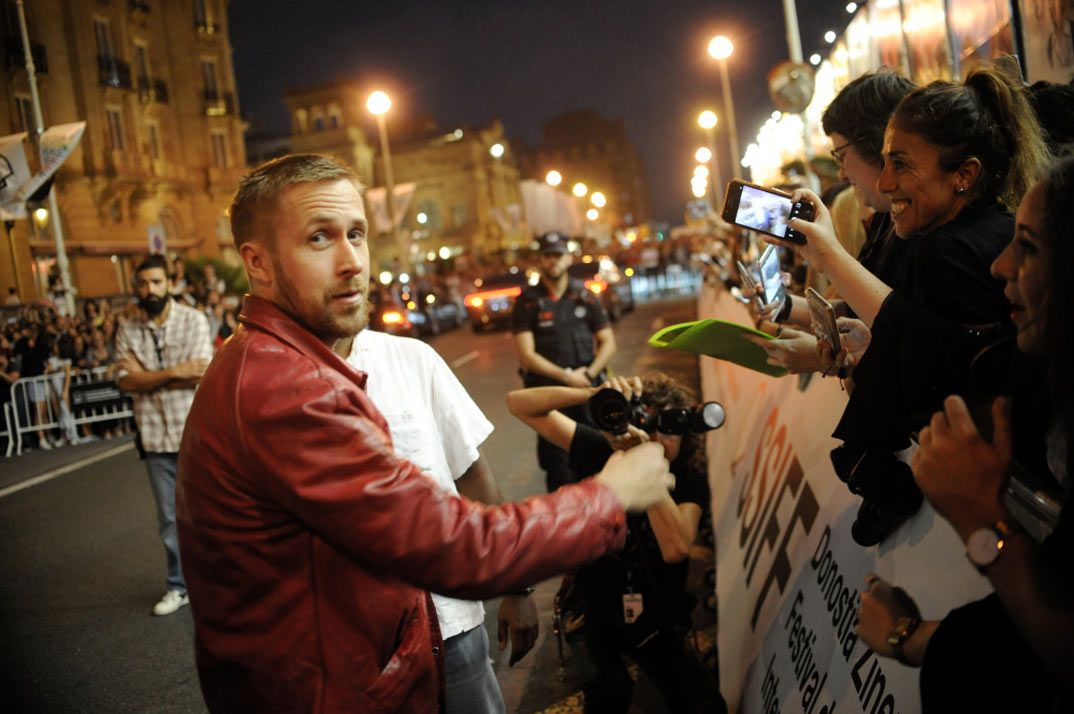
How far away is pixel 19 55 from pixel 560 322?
19.2ft

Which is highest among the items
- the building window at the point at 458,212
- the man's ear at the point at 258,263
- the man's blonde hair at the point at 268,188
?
the building window at the point at 458,212

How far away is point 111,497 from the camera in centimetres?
862

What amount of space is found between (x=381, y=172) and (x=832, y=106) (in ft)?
246

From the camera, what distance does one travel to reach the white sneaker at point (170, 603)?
5477 mm

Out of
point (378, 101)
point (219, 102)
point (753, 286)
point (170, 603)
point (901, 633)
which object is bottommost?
point (170, 603)

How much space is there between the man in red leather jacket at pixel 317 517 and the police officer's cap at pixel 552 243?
16.8 feet

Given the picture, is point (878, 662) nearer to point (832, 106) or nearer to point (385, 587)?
point (385, 587)

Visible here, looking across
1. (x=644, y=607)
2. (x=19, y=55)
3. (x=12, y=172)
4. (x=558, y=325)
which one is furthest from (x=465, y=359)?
(x=644, y=607)

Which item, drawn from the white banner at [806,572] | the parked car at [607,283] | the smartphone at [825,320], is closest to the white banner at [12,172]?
the white banner at [806,572]

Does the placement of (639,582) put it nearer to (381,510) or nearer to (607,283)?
(381,510)

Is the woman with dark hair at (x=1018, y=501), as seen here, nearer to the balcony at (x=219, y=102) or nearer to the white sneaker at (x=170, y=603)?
the white sneaker at (x=170, y=603)

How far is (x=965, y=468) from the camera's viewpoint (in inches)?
56.3

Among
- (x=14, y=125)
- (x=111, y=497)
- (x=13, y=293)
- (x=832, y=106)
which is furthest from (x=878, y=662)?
(x=13, y=293)

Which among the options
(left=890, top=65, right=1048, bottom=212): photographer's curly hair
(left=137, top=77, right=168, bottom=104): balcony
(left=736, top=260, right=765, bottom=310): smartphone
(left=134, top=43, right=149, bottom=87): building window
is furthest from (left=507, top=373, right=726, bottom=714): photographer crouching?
(left=134, top=43, right=149, bottom=87): building window
